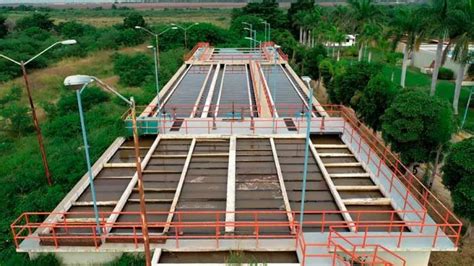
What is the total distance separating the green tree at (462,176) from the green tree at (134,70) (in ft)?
111

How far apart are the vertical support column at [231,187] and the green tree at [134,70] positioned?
994 inches

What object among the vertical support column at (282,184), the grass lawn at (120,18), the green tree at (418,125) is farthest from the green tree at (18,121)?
the grass lawn at (120,18)

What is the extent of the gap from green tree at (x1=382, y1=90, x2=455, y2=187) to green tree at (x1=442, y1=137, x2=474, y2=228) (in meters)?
1.82

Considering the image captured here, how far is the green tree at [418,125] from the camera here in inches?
625

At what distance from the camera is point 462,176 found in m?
13.8

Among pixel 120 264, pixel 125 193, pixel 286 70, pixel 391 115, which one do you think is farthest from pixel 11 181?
pixel 286 70

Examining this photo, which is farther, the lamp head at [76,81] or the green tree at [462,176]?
the green tree at [462,176]

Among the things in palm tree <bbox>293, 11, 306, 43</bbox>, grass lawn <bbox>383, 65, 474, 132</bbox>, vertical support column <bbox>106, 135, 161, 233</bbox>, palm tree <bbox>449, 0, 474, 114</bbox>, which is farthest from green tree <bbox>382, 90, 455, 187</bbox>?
palm tree <bbox>293, 11, 306, 43</bbox>

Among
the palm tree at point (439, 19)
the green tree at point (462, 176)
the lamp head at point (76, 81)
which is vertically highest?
the palm tree at point (439, 19)

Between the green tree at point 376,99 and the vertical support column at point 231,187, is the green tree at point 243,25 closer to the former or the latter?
the green tree at point 376,99

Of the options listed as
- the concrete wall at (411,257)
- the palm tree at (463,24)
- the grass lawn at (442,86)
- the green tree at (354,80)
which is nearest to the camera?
the concrete wall at (411,257)

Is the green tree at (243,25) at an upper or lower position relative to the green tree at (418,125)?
upper

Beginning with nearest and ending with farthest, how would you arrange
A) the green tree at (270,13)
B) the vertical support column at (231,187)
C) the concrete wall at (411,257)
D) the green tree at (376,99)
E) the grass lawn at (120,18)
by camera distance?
the concrete wall at (411,257), the vertical support column at (231,187), the green tree at (376,99), the green tree at (270,13), the grass lawn at (120,18)

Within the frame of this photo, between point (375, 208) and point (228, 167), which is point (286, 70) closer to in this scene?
point (228, 167)
